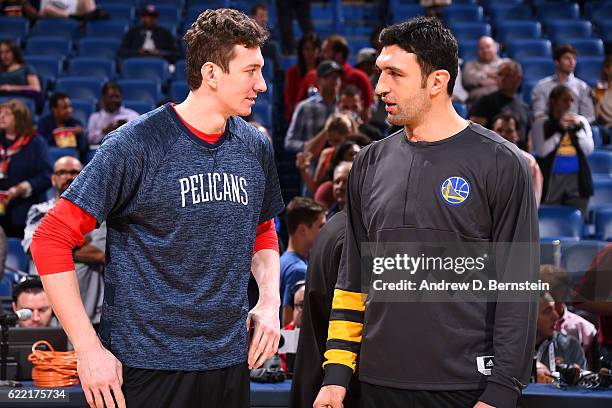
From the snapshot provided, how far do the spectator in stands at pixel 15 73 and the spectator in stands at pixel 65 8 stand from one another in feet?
6.32

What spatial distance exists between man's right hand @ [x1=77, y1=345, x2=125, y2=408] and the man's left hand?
40cm

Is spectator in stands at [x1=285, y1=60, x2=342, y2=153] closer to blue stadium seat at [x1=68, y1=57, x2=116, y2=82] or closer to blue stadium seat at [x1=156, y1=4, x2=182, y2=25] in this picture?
blue stadium seat at [x1=68, y1=57, x2=116, y2=82]

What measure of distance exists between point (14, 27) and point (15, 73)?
190cm

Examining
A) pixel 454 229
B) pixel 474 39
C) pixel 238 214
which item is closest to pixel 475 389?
pixel 454 229

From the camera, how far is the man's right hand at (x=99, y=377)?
7.38ft

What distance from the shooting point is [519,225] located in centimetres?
249

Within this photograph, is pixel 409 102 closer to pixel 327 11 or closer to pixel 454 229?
pixel 454 229

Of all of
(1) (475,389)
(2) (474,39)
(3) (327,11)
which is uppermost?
(3) (327,11)

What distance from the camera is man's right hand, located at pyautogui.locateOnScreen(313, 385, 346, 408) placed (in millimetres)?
2586

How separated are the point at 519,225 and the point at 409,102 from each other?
45 cm

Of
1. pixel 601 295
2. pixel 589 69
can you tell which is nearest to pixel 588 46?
pixel 589 69

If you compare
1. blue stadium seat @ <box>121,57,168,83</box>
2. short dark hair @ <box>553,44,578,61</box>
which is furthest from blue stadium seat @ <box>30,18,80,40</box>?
short dark hair @ <box>553,44,578,61</box>

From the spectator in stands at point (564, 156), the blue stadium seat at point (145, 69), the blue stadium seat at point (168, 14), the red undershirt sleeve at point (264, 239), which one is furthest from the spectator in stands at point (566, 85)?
the red undershirt sleeve at point (264, 239)

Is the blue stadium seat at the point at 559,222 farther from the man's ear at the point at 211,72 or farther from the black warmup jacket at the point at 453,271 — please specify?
the man's ear at the point at 211,72
